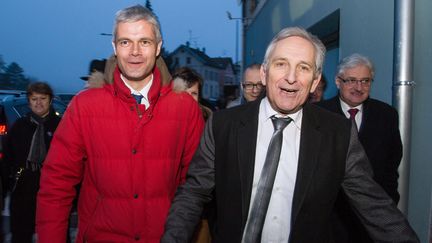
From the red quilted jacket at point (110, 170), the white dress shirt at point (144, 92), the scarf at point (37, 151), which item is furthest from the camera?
the scarf at point (37, 151)

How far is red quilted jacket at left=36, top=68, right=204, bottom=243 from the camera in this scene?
2244mm

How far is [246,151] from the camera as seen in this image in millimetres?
2078

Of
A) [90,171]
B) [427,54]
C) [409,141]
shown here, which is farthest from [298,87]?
[427,54]

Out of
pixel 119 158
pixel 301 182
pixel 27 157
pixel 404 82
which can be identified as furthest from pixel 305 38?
pixel 27 157

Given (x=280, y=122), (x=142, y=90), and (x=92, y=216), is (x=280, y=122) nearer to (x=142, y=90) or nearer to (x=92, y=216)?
(x=142, y=90)

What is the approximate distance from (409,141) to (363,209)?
7.13ft

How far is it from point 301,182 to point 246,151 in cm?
28

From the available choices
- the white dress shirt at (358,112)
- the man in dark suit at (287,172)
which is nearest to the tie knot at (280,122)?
the man in dark suit at (287,172)

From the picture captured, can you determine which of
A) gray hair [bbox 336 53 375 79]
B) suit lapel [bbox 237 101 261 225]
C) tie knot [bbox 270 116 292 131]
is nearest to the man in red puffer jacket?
suit lapel [bbox 237 101 261 225]

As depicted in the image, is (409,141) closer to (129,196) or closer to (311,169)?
(311,169)

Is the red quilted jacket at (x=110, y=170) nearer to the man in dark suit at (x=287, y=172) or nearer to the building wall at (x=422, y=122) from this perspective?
the man in dark suit at (x=287, y=172)

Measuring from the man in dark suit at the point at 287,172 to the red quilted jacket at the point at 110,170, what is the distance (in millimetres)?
210

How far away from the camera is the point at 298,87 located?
2.09m

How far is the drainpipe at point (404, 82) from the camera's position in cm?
397
